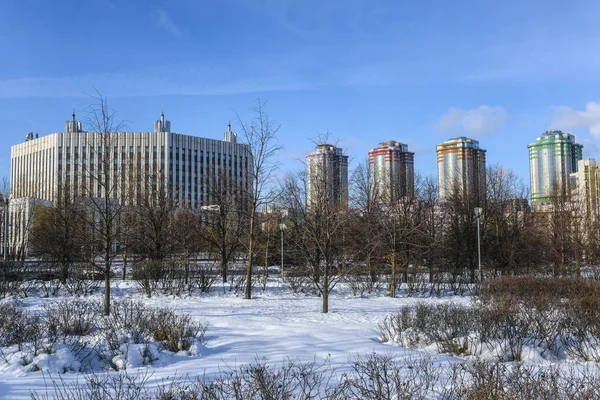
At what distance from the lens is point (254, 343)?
952 cm

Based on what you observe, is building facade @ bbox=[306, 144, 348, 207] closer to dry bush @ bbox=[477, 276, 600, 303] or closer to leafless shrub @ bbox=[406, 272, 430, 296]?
leafless shrub @ bbox=[406, 272, 430, 296]

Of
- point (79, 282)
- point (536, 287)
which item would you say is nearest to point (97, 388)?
point (536, 287)

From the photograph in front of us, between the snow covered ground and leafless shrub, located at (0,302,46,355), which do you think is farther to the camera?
leafless shrub, located at (0,302,46,355)

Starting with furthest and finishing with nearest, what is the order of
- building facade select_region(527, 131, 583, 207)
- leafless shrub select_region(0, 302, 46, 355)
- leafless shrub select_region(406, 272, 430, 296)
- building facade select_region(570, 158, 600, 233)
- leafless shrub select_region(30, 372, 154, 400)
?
building facade select_region(527, 131, 583, 207) < building facade select_region(570, 158, 600, 233) < leafless shrub select_region(406, 272, 430, 296) < leafless shrub select_region(0, 302, 46, 355) < leafless shrub select_region(30, 372, 154, 400)

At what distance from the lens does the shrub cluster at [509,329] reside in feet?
27.9

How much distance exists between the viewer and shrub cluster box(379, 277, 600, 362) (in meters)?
8.50

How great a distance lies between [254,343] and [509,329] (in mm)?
4286

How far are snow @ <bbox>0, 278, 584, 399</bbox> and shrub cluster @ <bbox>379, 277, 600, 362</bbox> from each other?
347mm

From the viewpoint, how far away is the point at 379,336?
10438mm

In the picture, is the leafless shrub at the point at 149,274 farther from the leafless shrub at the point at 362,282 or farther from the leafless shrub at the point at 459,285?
the leafless shrub at the point at 459,285

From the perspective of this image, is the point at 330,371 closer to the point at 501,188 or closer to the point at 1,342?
the point at 1,342

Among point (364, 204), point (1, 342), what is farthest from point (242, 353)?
point (364, 204)

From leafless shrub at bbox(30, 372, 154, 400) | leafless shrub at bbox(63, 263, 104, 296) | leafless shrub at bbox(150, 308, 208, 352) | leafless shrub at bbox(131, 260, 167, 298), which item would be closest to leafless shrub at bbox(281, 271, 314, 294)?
leafless shrub at bbox(131, 260, 167, 298)

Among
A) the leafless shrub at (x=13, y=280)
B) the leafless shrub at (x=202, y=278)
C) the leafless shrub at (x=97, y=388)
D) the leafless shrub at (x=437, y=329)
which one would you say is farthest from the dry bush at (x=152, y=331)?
the leafless shrub at (x=13, y=280)
